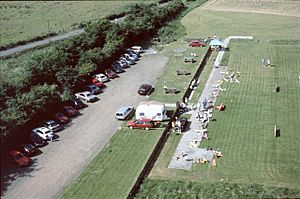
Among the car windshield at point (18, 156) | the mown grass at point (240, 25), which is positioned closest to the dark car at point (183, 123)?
the car windshield at point (18, 156)

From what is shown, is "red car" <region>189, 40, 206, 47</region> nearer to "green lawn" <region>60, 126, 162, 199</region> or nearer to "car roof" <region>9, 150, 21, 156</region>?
"green lawn" <region>60, 126, 162, 199</region>

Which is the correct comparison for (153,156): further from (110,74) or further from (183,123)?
(110,74)

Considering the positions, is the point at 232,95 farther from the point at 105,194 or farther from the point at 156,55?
the point at 105,194

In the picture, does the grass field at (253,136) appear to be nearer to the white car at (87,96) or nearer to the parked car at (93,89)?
the white car at (87,96)

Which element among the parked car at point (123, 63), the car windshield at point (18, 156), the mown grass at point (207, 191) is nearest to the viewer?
the mown grass at point (207, 191)

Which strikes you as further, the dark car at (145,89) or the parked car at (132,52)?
the parked car at (132,52)
